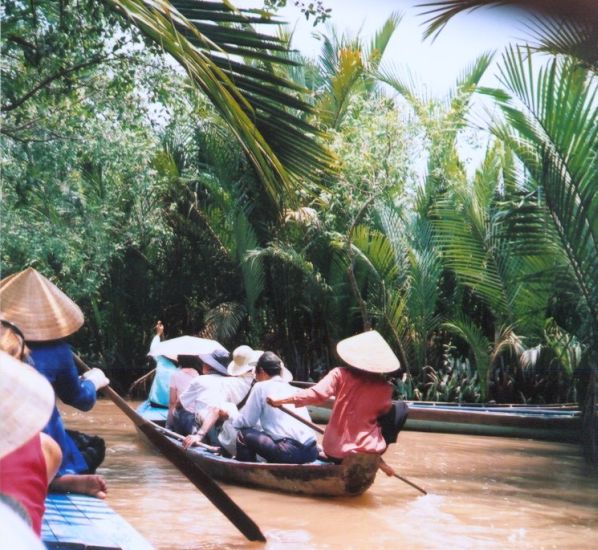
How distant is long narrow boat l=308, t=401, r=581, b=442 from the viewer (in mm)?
12422

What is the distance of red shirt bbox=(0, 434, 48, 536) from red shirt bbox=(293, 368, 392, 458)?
522cm

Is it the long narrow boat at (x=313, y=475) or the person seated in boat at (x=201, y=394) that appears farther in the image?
the person seated in boat at (x=201, y=394)

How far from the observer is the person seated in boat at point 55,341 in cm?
414

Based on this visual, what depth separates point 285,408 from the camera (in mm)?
7547

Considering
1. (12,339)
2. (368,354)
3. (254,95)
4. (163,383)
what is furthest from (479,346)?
(12,339)

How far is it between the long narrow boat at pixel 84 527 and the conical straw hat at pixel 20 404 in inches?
89.7

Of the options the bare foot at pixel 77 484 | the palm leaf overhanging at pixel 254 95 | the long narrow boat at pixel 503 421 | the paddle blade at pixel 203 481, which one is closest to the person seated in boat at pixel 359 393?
the paddle blade at pixel 203 481

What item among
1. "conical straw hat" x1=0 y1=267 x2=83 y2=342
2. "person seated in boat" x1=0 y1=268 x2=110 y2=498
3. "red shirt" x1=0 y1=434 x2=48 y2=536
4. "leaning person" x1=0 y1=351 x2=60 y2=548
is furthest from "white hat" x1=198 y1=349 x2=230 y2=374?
"leaning person" x1=0 y1=351 x2=60 y2=548

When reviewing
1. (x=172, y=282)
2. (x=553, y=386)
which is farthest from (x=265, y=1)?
(x=172, y=282)

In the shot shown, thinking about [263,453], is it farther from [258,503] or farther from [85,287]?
[85,287]

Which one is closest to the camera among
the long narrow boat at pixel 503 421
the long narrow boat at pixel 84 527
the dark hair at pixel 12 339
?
the dark hair at pixel 12 339

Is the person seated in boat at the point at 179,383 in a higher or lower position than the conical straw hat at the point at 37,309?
lower

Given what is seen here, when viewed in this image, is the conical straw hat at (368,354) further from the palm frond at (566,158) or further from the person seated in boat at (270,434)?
the palm frond at (566,158)

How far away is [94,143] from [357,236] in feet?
16.6
